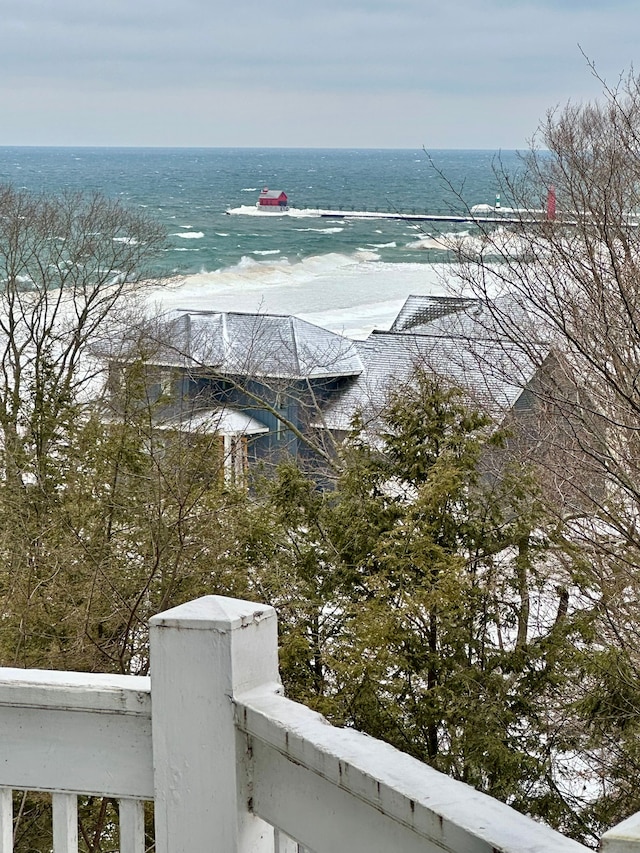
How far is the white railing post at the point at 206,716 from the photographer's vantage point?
120 cm

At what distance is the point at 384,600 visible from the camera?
625cm

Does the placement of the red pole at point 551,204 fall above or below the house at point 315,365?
above

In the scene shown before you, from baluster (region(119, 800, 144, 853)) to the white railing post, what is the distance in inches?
2.4

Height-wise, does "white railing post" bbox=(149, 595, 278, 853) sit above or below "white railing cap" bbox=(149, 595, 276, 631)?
below

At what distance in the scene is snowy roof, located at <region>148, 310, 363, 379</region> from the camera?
57.4ft

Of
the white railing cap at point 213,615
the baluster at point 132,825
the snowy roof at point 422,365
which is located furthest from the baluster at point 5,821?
the snowy roof at point 422,365

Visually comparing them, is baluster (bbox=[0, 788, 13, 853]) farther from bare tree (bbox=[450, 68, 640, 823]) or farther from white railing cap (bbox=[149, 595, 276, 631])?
bare tree (bbox=[450, 68, 640, 823])

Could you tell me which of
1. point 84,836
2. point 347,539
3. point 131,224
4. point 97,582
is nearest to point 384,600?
point 347,539

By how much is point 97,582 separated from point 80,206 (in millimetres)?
15330

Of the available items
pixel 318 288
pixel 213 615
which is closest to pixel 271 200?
pixel 318 288

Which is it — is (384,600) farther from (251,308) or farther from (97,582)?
(251,308)

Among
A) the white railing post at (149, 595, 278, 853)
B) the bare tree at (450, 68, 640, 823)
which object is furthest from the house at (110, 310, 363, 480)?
the white railing post at (149, 595, 278, 853)

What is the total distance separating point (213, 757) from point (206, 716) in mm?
52

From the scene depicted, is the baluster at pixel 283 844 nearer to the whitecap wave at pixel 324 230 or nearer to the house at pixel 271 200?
the whitecap wave at pixel 324 230
